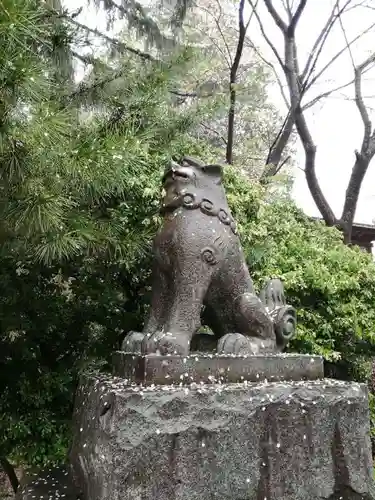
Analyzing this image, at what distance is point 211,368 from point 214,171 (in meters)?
0.91

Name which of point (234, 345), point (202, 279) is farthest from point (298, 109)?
point (234, 345)

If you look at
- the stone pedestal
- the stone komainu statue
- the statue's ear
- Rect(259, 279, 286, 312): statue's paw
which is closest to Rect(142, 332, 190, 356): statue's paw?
the stone komainu statue

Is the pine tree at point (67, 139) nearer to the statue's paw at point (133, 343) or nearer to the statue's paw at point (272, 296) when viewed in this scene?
the statue's paw at point (133, 343)

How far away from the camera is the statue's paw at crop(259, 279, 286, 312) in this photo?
8.73ft

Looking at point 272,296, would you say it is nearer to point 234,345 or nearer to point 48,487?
point 234,345

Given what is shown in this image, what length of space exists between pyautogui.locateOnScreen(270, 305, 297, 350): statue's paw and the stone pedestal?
0.30 m

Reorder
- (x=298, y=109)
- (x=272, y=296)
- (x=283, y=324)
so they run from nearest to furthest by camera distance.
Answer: (x=283, y=324) → (x=272, y=296) → (x=298, y=109)

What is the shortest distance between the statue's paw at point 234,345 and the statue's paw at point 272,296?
0.40 m

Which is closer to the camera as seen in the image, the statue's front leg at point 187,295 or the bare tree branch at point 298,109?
the statue's front leg at point 187,295

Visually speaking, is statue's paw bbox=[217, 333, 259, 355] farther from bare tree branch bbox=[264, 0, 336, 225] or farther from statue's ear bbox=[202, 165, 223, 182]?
bare tree branch bbox=[264, 0, 336, 225]

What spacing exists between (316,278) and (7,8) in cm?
315

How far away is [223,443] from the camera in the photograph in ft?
6.45

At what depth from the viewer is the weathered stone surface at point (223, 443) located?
6.19 ft

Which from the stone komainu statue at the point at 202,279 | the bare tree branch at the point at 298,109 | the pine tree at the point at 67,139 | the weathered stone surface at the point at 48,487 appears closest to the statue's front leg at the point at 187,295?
the stone komainu statue at the point at 202,279
